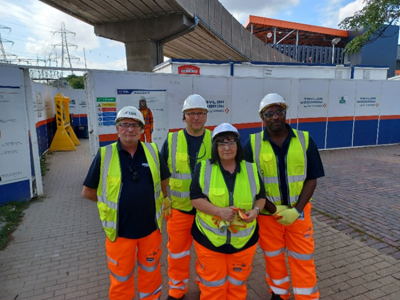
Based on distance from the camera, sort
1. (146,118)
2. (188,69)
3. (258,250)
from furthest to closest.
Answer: (188,69)
(146,118)
(258,250)

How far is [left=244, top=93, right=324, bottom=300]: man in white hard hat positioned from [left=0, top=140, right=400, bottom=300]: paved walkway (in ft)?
1.98

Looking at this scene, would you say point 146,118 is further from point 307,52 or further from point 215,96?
point 307,52

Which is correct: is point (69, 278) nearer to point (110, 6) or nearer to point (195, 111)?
point (195, 111)

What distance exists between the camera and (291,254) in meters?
2.62

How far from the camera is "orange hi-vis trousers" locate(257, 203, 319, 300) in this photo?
2535 millimetres

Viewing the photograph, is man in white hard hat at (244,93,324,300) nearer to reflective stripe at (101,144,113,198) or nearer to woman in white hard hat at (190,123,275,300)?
woman in white hard hat at (190,123,275,300)

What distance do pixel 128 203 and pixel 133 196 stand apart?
3.0 inches

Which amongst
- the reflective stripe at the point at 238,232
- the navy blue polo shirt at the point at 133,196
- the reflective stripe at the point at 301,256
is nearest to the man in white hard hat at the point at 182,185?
the navy blue polo shirt at the point at 133,196

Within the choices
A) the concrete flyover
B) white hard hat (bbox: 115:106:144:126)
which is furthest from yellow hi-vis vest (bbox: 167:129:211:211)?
the concrete flyover

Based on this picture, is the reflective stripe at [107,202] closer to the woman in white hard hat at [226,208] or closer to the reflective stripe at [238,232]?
the woman in white hard hat at [226,208]

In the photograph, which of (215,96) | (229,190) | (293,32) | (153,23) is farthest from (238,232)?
(293,32)

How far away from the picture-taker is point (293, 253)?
2.60m

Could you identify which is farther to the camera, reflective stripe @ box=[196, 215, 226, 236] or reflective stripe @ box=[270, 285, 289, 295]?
reflective stripe @ box=[270, 285, 289, 295]

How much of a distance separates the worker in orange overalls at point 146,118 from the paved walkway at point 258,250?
7.31 ft
